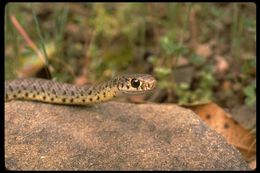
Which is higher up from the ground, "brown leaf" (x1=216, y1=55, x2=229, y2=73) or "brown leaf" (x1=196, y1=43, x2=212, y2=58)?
"brown leaf" (x1=196, y1=43, x2=212, y2=58)

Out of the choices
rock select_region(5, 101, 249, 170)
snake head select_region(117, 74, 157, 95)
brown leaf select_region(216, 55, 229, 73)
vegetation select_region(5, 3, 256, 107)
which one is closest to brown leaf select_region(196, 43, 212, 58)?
vegetation select_region(5, 3, 256, 107)

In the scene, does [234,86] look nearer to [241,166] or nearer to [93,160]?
[241,166]

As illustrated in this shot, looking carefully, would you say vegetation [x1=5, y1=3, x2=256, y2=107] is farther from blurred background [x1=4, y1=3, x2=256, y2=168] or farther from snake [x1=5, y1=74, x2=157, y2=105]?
snake [x1=5, y1=74, x2=157, y2=105]

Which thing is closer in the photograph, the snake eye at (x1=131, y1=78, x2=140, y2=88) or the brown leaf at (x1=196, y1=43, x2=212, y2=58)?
the snake eye at (x1=131, y1=78, x2=140, y2=88)

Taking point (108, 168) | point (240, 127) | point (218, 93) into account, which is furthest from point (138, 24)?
point (108, 168)

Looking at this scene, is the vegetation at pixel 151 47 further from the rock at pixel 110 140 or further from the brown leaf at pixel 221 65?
the rock at pixel 110 140

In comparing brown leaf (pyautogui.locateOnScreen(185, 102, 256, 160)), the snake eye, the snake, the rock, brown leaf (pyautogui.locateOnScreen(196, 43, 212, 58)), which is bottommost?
brown leaf (pyautogui.locateOnScreen(185, 102, 256, 160))

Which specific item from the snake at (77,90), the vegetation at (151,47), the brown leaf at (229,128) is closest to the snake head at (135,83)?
the snake at (77,90)
